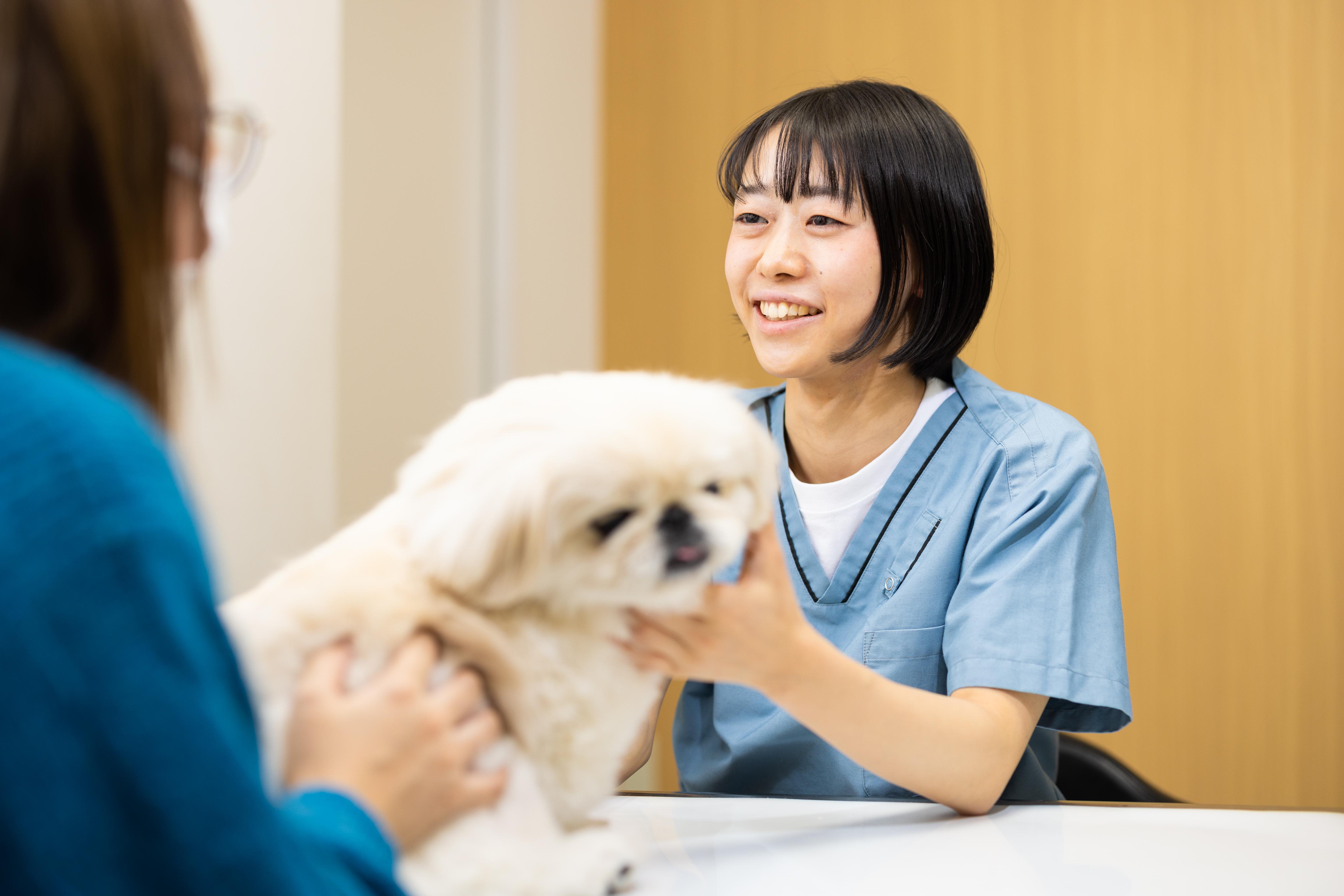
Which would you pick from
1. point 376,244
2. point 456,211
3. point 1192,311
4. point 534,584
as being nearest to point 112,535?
point 534,584

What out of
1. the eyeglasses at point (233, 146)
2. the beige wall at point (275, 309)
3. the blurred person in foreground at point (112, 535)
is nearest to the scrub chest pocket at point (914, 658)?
the blurred person in foreground at point (112, 535)

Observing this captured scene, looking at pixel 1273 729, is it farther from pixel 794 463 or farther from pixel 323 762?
pixel 323 762

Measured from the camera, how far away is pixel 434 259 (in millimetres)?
2547

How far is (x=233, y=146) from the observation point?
627 millimetres

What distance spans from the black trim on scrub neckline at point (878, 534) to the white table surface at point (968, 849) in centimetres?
28

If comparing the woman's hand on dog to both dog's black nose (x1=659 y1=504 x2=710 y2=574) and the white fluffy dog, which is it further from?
dog's black nose (x1=659 y1=504 x2=710 y2=574)

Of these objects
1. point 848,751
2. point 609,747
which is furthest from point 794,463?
point 609,747

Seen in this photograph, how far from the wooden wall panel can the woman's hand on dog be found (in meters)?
1.97

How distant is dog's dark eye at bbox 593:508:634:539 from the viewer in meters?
0.67

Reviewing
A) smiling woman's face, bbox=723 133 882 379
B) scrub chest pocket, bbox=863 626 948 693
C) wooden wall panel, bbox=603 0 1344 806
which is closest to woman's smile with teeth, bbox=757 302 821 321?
smiling woman's face, bbox=723 133 882 379

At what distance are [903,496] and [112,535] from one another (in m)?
0.99

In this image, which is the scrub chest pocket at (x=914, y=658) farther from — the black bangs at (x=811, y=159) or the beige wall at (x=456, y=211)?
the beige wall at (x=456, y=211)

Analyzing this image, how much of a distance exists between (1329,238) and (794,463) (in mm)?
1458

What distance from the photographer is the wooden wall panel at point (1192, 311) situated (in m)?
2.05
